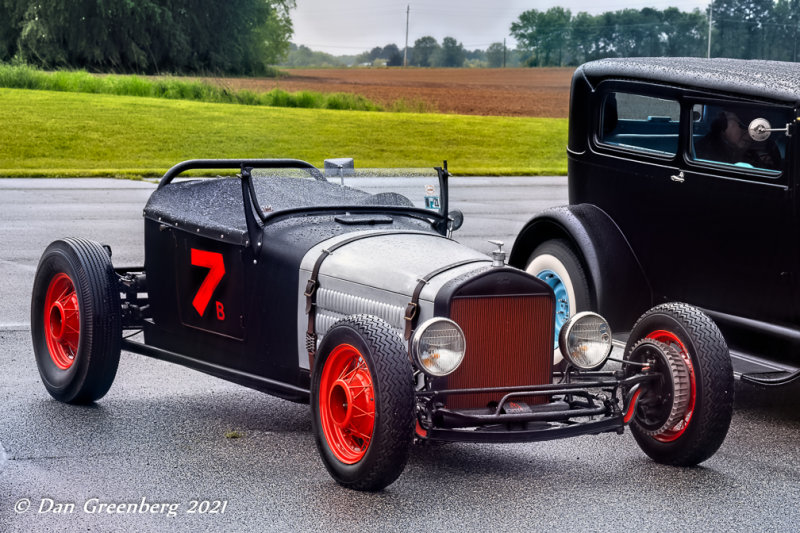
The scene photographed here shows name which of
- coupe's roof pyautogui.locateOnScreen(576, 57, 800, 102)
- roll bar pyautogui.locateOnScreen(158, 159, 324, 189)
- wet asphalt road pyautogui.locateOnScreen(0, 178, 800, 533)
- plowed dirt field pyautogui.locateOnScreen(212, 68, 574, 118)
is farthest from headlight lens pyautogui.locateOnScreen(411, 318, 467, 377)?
plowed dirt field pyautogui.locateOnScreen(212, 68, 574, 118)

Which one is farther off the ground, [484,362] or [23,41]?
[23,41]

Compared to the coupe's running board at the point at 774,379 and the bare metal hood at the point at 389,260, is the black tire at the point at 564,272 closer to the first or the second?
the coupe's running board at the point at 774,379

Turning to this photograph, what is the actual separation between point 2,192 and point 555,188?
10043mm

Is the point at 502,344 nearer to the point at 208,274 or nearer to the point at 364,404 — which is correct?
the point at 364,404

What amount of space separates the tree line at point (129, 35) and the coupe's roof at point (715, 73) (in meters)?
41.9

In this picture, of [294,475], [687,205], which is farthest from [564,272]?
[294,475]

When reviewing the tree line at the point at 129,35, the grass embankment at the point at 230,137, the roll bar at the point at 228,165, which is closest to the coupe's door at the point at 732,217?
the roll bar at the point at 228,165

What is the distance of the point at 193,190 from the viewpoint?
234 inches

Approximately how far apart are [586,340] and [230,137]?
76.7 feet

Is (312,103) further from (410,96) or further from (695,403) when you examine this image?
(695,403)

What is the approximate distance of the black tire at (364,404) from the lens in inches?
166

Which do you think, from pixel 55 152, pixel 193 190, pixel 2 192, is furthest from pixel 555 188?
pixel 193 190

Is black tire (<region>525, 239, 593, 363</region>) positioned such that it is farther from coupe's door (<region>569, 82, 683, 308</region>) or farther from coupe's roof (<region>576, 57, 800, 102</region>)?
coupe's roof (<region>576, 57, 800, 102</region>)

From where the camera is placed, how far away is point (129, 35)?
5009 centimetres
